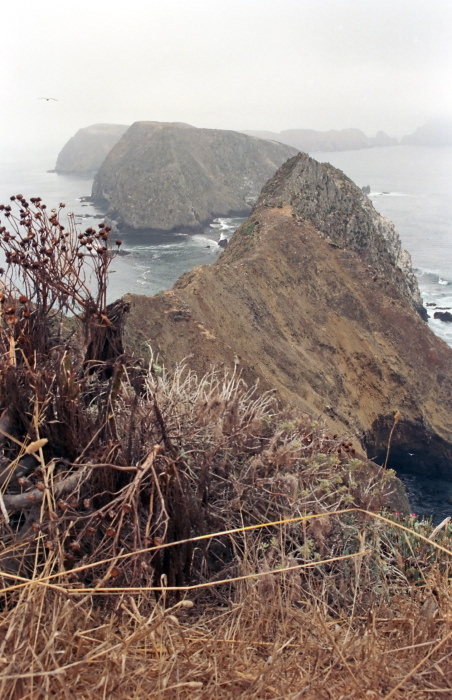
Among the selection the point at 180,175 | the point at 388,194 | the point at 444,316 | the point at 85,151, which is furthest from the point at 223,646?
the point at 85,151

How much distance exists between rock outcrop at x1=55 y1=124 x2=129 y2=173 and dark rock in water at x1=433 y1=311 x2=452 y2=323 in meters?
107

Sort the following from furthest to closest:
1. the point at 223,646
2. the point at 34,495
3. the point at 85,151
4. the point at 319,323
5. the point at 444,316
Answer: the point at 85,151, the point at 444,316, the point at 319,323, the point at 34,495, the point at 223,646

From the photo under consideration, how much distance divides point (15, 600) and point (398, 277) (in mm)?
35032

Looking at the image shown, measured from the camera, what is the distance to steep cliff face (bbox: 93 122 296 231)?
3253 inches

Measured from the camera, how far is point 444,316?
137ft

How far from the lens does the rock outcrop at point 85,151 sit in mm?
131000

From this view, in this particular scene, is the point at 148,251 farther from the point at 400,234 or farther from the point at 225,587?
the point at 225,587

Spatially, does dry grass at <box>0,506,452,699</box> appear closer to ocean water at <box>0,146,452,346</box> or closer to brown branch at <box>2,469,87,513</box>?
brown branch at <box>2,469,87,513</box>

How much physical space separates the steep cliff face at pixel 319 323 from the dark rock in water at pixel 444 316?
7.82 meters

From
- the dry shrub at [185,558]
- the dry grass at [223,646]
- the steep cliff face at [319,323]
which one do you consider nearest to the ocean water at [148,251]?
the steep cliff face at [319,323]

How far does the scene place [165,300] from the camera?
19828 mm

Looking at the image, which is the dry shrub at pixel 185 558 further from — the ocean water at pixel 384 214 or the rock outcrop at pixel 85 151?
the rock outcrop at pixel 85 151

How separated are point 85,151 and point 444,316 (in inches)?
4580

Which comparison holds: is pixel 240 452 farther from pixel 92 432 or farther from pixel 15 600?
pixel 15 600
